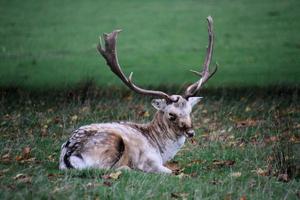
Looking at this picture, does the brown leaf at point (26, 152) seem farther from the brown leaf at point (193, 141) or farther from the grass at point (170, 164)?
the brown leaf at point (193, 141)

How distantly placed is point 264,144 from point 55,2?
2599 cm

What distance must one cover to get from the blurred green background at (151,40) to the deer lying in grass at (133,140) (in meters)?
9.55

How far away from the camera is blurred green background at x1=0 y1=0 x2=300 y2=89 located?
23.0 metres

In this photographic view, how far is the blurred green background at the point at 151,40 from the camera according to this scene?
23.0m

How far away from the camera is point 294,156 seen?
9672mm

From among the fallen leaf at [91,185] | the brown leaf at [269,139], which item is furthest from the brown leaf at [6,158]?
the brown leaf at [269,139]

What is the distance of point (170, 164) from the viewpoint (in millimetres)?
10352

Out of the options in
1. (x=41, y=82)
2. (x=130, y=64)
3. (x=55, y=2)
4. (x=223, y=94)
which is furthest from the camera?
(x=55, y=2)

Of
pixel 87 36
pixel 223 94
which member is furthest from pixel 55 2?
pixel 223 94

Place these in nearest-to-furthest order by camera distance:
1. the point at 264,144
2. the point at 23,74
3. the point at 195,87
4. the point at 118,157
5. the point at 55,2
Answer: the point at 118,157
the point at 195,87
the point at 264,144
the point at 23,74
the point at 55,2

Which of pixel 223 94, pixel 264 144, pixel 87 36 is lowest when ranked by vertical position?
pixel 87 36

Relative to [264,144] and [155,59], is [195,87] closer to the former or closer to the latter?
[264,144]

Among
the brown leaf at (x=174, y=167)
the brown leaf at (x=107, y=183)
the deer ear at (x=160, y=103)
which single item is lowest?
the brown leaf at (x=174, y=167)

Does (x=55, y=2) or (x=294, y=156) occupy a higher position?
(x=294, y=156)
